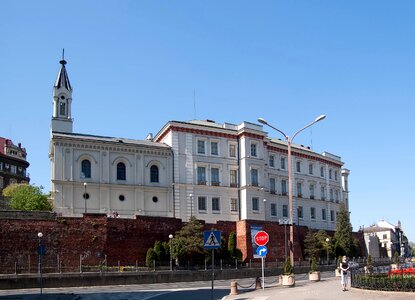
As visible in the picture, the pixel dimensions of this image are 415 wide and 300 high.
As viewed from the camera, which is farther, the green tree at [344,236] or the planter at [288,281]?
the green tree at [344,236]

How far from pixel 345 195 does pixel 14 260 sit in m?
60.5

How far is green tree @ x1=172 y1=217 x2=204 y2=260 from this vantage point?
165 ft

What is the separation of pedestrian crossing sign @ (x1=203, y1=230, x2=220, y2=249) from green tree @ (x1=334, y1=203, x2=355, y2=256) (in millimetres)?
51633

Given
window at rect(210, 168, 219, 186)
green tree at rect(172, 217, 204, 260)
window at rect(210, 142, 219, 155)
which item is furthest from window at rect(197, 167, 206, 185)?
green tree at rect(172, 217, 204, 260)

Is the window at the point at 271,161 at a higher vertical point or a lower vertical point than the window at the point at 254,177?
higher

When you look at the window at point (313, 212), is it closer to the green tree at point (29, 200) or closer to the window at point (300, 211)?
the window at point (300, 211)

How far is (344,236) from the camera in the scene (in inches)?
2810

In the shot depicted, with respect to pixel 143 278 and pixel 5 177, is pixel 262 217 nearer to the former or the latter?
pixel 143 278

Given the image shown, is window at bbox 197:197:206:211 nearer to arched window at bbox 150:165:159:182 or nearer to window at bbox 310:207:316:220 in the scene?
arched window at bbox 150:165:159:182

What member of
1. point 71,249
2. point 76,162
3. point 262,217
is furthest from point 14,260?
point 262,217

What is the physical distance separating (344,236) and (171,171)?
25.3 meters

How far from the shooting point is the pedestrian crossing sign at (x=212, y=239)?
19.8 m

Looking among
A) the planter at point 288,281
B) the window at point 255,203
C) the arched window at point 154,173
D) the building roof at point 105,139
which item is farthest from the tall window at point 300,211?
the planter at point 288,281

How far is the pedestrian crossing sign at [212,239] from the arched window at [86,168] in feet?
128
